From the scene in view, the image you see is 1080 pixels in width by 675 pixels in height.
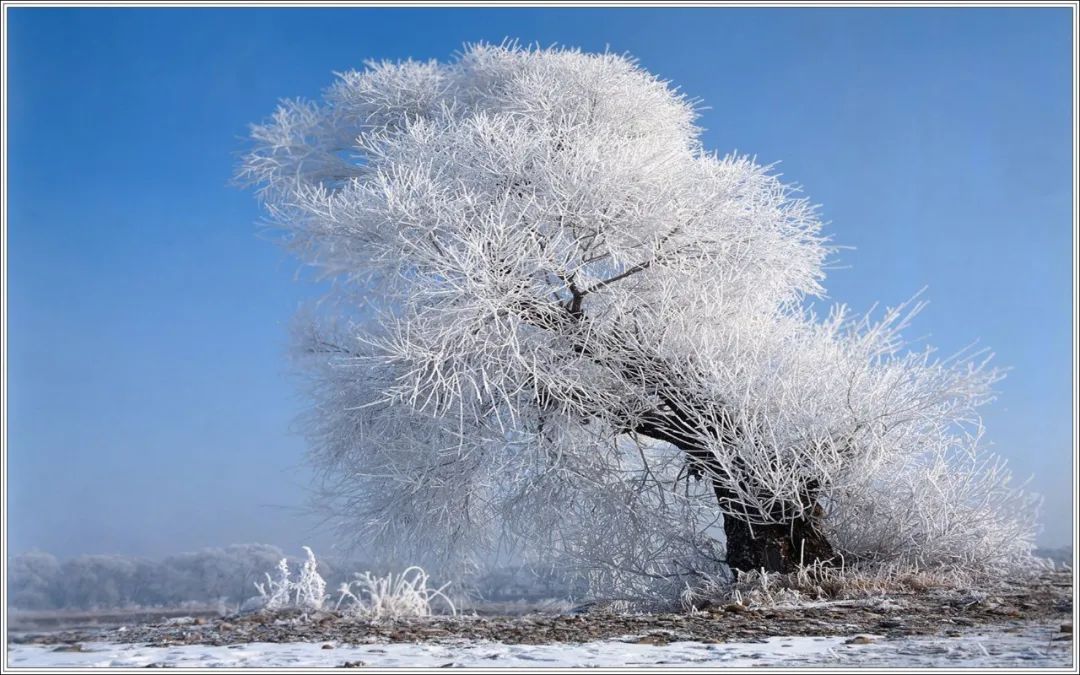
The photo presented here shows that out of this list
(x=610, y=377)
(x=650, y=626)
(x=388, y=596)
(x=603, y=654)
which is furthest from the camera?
(x=610, y=377)

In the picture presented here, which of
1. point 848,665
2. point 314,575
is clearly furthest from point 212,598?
point 848,665

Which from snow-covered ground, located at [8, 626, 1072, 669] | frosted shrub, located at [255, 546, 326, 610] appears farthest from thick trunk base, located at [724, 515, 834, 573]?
frosted shrub, located at [255, 546, 326, 610]

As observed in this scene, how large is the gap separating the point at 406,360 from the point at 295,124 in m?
4.12

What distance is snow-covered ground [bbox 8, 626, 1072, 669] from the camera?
13.7 ft

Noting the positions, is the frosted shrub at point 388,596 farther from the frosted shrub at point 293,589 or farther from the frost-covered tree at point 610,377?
the frost-covered tree at point 610,377

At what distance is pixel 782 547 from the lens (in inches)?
294

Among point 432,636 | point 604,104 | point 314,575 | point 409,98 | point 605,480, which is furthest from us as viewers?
point 409,98

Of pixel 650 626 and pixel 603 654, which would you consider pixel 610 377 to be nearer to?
pixel 650 626

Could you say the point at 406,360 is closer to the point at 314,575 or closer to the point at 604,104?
the point at 314,575

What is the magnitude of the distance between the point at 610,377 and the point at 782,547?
1.88 meters

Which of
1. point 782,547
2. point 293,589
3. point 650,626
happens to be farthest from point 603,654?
point 782,547

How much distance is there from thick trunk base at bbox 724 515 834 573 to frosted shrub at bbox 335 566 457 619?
9.31ft

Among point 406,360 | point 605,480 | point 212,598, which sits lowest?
point 212,598

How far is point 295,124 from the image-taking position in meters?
10.3
